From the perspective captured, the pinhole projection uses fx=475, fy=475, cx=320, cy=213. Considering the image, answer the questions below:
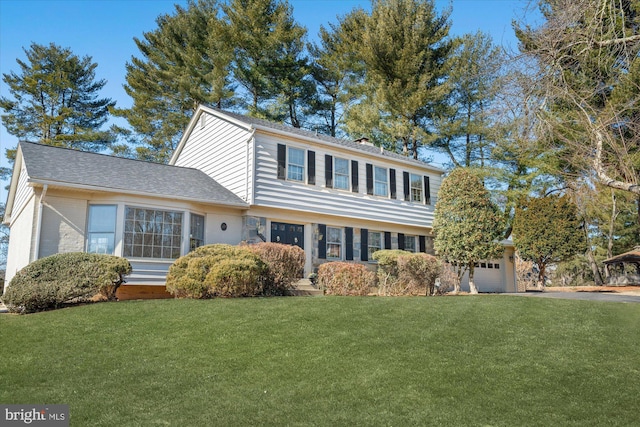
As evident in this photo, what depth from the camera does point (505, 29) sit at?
9758mm

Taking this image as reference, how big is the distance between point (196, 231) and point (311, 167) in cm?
485

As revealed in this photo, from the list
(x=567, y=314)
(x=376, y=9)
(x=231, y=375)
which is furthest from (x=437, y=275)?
(x=376, y=9)

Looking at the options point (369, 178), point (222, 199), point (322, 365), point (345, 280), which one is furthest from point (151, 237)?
point (322, 365)

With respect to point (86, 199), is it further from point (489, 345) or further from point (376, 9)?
point (376, 9)

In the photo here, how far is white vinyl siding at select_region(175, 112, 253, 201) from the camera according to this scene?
16.3 m

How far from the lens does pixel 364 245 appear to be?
61.6ft

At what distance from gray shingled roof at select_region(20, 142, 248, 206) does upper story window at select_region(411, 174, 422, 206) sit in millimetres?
8454

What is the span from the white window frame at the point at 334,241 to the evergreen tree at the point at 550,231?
30.6 ft

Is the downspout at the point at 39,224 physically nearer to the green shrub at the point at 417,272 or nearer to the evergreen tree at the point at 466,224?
the green shrub at the point at 417,272

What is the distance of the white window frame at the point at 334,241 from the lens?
58.5 feet

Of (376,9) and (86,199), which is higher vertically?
(376,9)

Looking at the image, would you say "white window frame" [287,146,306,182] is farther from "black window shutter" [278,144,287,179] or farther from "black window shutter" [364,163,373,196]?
"black window shutter" [364,163,373,196]

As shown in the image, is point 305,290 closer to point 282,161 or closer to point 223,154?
point 282,161

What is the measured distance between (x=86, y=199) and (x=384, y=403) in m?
11.4
